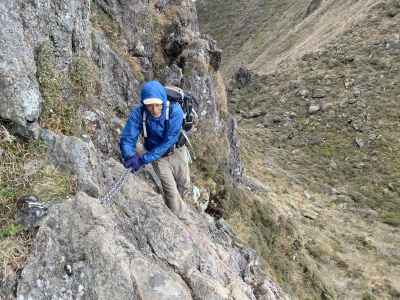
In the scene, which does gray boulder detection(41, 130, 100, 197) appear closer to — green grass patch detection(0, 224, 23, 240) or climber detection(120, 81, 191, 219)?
climber detection(120, 81, 191, 219)

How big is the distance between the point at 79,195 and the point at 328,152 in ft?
97.4

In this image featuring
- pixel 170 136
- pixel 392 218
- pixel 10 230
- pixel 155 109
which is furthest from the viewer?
pixel 392 218

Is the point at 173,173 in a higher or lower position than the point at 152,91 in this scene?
lower

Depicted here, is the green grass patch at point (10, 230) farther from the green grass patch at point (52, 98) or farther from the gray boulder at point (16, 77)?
the green grass patch at point (52, 98)

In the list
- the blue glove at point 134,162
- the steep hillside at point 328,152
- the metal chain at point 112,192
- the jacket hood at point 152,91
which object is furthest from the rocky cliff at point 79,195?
the steep hillside at point 328,152

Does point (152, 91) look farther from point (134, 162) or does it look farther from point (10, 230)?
point (10, 230)

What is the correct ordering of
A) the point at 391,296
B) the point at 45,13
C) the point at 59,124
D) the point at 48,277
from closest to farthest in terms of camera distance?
1. the point at 48,277
2. the point at 59,124
3. the point at 45,13
4. the point at 391,296

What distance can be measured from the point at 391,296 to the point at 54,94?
1532 cm

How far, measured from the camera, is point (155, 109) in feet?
24.8

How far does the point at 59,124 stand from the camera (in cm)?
807

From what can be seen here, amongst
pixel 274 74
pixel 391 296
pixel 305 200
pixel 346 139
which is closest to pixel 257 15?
pixel 274 74

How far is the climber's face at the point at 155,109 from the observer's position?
751 centimetres

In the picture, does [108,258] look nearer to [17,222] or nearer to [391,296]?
[17,222]

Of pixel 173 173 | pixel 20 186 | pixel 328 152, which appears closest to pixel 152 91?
pixel 173 173
